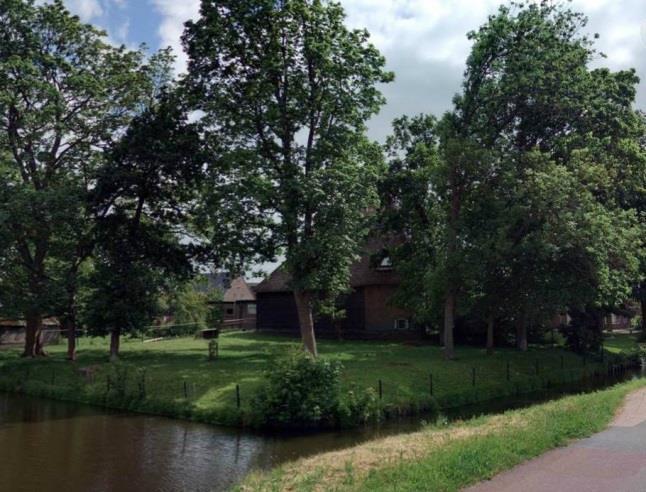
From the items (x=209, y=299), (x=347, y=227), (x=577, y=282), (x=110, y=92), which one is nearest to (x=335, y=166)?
(x=347, y=227)

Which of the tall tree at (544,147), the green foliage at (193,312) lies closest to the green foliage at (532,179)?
the tall tree at (544,147)

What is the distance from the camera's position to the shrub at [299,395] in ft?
62.0

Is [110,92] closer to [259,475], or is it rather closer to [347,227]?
[347,227]

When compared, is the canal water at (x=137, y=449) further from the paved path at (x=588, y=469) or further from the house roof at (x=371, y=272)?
the house roof at (x=371, y=272)

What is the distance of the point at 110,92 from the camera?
34.4m

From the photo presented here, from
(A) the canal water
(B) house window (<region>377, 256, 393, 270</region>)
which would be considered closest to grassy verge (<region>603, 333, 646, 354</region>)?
(B) house window (<region>377, 256, 393, 270</region>)

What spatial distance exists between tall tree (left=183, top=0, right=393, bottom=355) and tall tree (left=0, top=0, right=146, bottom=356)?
7.91 meters

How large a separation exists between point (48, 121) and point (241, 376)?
18177 mm

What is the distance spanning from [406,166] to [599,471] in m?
26.9

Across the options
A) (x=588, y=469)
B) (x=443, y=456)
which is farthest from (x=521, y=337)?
(x=588, y=469)

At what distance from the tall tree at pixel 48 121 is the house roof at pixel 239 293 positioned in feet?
104

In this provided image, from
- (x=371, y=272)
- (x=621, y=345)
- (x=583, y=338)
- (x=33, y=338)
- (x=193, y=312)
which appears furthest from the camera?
(x=193, y=312)

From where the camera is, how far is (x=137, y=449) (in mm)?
17172

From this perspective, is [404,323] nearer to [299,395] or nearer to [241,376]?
[241,376]
